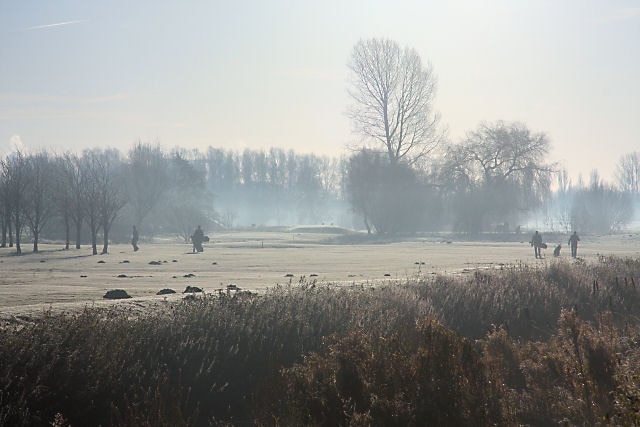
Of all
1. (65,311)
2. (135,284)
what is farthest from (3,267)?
(65,311)

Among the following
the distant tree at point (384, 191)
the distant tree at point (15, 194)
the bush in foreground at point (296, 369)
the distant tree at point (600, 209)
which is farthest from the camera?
the distant tree at point (600, 209)

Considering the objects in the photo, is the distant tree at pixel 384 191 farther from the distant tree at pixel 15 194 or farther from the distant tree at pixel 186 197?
the distant tree at pixel 15 194

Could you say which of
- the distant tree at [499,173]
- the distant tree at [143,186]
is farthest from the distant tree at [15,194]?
the distant tree at [499,173]

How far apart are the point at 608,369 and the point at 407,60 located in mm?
70082

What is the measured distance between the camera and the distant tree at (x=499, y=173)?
8294 centimetres

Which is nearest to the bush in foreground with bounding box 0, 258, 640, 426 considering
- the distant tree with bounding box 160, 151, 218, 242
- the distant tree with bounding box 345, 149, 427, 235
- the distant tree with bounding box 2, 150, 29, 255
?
the distant tree with bounding box 2, 150, 29, 255

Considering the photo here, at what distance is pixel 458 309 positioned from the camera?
2006 cm

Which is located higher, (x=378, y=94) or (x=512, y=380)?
(x=378, y=94)

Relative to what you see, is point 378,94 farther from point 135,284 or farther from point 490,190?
point 135,284

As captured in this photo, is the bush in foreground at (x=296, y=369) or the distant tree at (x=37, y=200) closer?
the bush in foreground at (x=296, y=369)

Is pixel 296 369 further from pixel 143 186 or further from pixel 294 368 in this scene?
pixel 143 186

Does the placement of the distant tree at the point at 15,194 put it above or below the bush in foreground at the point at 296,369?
above

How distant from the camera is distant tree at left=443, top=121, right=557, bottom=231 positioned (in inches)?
3265

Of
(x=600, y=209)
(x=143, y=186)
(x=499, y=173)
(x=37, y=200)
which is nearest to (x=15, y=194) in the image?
(x=37, y=200)
